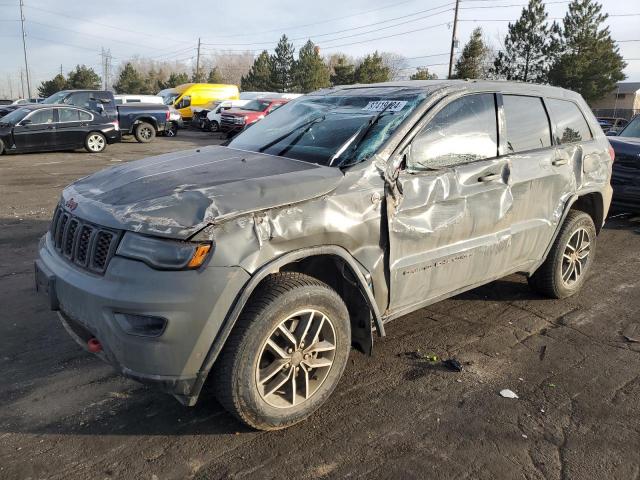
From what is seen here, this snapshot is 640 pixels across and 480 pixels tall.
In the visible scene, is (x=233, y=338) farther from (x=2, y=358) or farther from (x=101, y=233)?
(x=2, y=358)

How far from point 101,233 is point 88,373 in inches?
50.6

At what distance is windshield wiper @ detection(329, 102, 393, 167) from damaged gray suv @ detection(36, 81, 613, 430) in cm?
1

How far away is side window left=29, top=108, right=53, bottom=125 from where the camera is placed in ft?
51.7

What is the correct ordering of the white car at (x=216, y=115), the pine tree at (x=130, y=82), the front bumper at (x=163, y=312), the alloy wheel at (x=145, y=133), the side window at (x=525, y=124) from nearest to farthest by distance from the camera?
the front bumper at (x=163, y=312) → the side window at (x=525, y=124) → the alloy wheel at (x=145, y=133) → the white car at (x=216, y=115) → the pine tree at (x=130, y=82)

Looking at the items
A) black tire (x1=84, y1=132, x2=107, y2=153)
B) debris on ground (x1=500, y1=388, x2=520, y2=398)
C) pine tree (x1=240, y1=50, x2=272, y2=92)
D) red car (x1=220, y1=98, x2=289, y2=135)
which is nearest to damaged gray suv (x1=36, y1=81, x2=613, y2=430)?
debris on ground (x1=500, y1=388, x2=520, y2=398)

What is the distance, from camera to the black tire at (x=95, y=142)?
17.1 m

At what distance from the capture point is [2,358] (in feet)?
12.0

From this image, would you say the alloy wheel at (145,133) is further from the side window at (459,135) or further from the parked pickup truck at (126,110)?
the side window at (459,135)

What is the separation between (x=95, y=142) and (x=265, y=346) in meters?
16.6

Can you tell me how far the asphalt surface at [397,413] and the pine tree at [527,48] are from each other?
48.3 m

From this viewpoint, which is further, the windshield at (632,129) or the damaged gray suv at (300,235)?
the windshield at (632,129)

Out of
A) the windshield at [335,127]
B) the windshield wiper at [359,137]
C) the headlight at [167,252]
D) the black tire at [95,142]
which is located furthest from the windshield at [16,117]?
the headlight at [167,252]

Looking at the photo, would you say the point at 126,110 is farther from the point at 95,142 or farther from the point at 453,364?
the point at 453,364

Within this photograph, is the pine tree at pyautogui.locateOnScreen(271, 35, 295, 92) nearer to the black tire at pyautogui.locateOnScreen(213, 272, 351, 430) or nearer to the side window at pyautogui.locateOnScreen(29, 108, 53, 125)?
the side window at pyautogui.locateOnScreen(29, 108, 53, 125)
